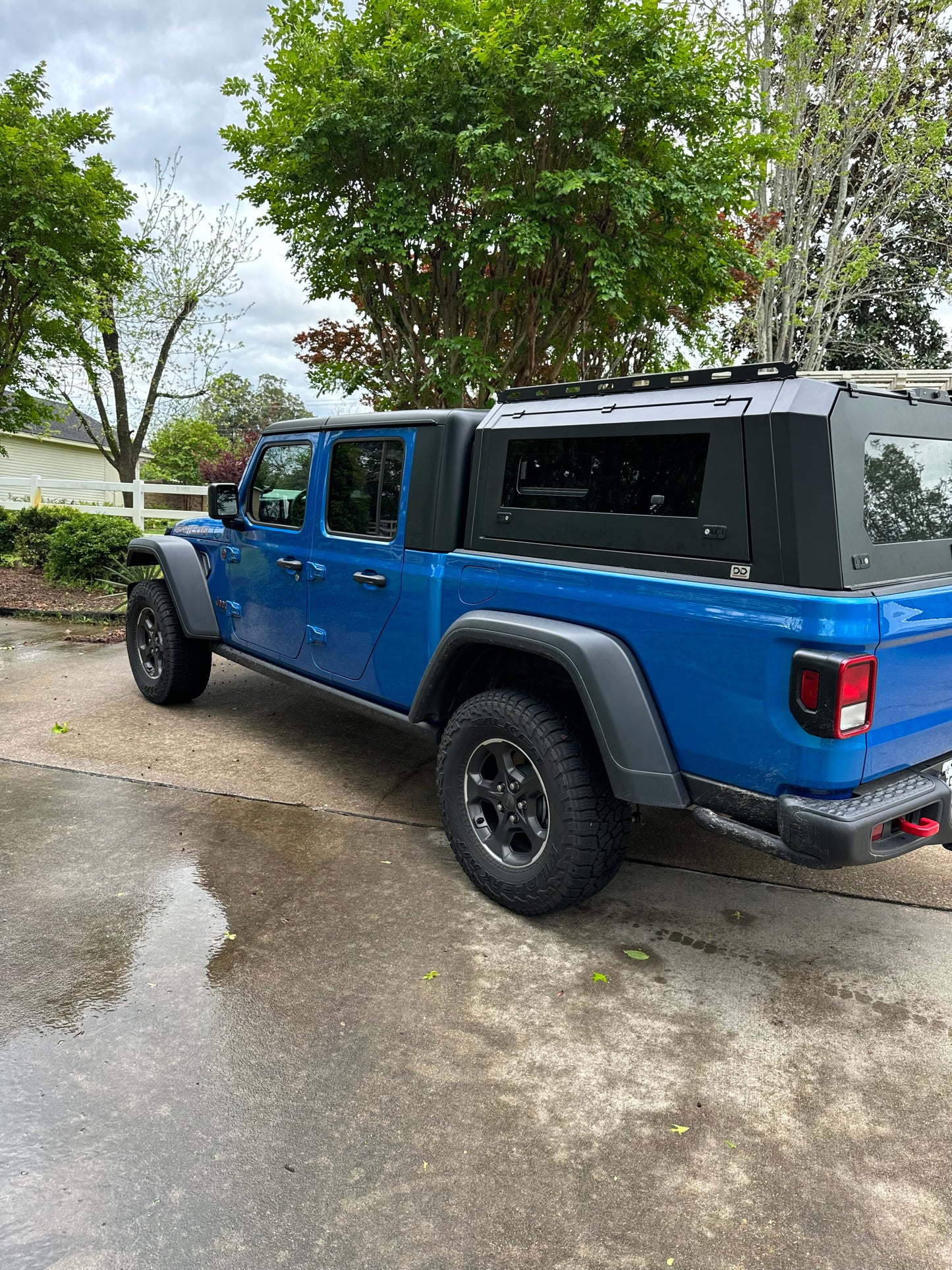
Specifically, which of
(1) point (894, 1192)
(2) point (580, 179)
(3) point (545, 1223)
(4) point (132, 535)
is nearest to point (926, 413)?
(1) point (894, 1192)

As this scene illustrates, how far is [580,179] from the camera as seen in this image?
819 centimetres

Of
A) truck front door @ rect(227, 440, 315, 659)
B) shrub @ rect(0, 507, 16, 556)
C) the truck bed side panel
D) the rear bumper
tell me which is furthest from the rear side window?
shrub @ rect(0, 507, 16, 556)

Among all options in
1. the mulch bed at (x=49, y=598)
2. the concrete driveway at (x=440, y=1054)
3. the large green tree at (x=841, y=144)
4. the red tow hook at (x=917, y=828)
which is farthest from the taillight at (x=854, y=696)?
the large green tree at (x=841, y=144)

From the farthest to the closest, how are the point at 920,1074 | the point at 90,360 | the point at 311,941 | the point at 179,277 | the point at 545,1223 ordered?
the point at 179,277 < the point at 90,360 < the point at 311,941 < the point at 920,1074 < the point at 545,1223

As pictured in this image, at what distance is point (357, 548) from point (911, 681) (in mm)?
2506

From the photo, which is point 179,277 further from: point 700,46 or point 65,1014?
point 65,1014

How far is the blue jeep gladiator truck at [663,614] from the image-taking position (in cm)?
251

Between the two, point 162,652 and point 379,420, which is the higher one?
point 379,420

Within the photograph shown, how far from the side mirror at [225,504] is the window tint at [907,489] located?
144 inches

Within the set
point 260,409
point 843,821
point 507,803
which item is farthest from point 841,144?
point 260,409

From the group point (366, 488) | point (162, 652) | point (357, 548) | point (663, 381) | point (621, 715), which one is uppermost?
point (663, 381)

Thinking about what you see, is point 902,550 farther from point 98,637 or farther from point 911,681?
point 98,637

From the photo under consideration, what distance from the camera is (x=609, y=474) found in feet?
10.1

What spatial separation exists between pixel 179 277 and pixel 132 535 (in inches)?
434
